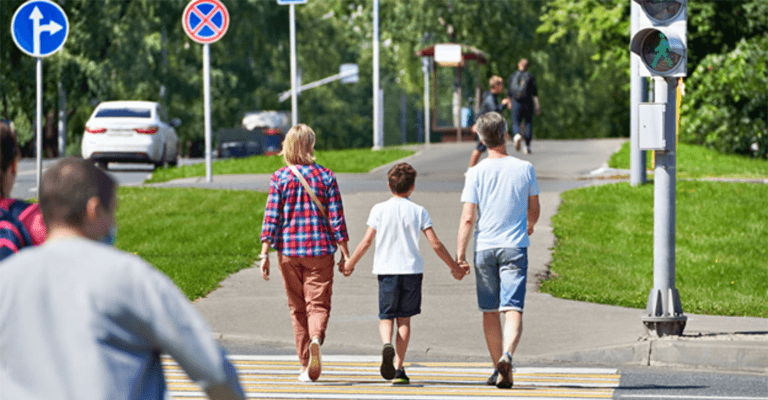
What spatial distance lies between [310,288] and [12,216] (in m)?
3.51

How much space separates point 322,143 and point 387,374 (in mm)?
71219

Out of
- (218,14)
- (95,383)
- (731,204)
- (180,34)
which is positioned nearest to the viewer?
(95,383)

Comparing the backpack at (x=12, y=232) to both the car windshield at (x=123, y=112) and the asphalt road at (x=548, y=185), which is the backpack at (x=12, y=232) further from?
the car windshield at (x=123, y=112)

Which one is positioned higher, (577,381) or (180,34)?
(180,34)

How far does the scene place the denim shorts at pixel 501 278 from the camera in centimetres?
708

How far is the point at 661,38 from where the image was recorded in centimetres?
849

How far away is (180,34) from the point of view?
5216 centimetres

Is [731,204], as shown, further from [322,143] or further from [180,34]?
[322,143]

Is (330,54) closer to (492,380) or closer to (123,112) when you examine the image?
(123,112)

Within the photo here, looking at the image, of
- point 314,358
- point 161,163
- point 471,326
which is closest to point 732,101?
point 161,163

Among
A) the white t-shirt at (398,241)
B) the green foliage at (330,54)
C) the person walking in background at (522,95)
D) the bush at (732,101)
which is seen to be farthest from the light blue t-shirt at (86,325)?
the green foliage at (330,54)

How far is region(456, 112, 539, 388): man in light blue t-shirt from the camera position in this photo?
7090 millimetres

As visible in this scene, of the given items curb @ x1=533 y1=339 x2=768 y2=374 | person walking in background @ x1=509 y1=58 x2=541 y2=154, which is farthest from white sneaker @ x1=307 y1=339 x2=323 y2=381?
person walking in background @ x1=509 y1=58 x2=541 y2=154

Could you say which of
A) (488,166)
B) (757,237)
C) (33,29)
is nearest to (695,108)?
(757,237)
